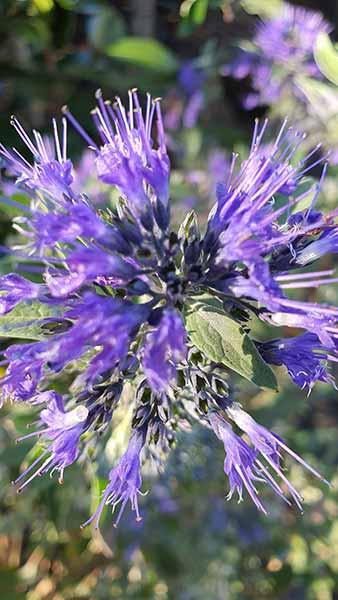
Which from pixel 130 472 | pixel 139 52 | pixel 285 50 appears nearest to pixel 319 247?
pixel 130 472

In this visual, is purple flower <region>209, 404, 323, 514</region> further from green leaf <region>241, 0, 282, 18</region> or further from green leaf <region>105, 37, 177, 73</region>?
green leaf <region>105, 37, 177, 73</region>

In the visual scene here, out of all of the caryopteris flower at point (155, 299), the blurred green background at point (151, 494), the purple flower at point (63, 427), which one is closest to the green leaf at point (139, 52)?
the blurred green background at point (151, 494)

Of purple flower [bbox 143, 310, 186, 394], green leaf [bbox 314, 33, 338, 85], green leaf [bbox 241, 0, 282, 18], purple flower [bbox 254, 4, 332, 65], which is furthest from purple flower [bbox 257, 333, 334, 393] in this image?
purple flower [bbox 254, 4, 332, 65]

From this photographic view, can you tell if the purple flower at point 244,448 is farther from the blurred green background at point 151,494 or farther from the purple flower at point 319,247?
the blurred green background at point 151,494

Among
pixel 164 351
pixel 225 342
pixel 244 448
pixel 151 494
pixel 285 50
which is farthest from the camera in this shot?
pixel 285 50

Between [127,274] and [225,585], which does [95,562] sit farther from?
[127,274]

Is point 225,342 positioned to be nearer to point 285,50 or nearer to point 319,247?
point 319,247
